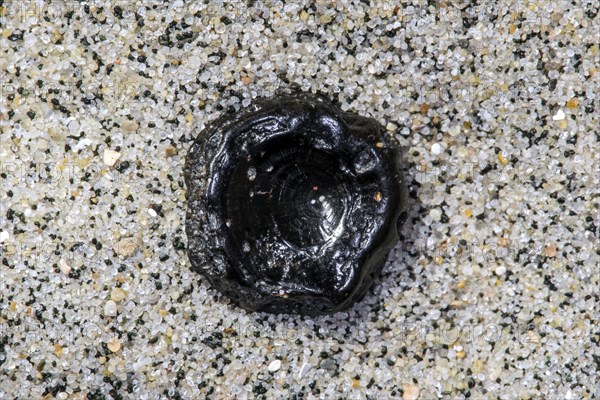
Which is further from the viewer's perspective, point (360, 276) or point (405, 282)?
point (405, 282)

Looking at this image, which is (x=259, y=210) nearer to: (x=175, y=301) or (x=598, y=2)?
(x=175, y=301)

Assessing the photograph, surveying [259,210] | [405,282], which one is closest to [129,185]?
[259,210]

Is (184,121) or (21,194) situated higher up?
(184,121)

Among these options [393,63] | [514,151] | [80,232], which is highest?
[393,63]

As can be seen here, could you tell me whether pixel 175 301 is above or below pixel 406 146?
below

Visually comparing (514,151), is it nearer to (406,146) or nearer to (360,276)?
(406,146)

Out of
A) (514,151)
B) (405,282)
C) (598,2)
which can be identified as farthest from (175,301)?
(598,2)
